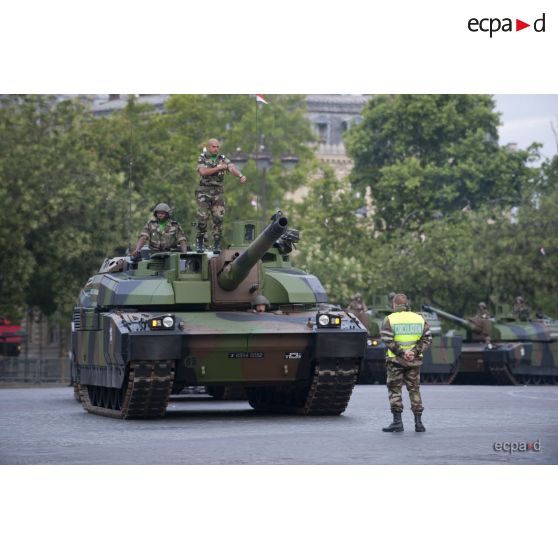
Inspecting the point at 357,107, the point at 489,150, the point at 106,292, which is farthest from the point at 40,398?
the point at 357,107

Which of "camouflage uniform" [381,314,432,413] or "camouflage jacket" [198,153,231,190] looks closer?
"camouflage uniform" [381,314,432,413]

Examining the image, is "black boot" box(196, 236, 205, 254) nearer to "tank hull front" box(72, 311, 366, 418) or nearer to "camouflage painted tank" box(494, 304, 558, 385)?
"tank hull front" box(72, 311, 366, 418)

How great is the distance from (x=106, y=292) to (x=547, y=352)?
66.7ft

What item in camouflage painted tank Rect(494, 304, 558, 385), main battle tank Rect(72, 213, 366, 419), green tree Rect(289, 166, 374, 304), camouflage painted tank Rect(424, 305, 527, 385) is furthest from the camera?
green tree Rect(289, 166, 374, 304)

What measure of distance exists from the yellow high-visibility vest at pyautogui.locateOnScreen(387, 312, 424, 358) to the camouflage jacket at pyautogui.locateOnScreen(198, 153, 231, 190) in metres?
5.63

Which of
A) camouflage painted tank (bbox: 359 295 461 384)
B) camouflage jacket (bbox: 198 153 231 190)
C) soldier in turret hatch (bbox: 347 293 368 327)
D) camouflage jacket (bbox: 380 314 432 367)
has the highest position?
camouflage jacket (bbox: 198 153 231 190)

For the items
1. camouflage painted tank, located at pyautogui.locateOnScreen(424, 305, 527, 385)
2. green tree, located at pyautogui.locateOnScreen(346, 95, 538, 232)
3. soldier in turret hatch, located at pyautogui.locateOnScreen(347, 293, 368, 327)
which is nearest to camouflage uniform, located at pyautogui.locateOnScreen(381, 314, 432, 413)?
soldier in turret hatch, located at pyautogui.locateOnScreen(347, 293, 368, 327)

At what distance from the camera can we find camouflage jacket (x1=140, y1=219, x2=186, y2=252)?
2631 centimetres

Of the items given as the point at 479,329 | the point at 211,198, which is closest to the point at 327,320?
the point at 211,198

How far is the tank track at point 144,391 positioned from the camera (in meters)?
22.9

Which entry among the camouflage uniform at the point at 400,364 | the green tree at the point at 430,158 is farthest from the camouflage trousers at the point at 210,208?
the green tree at the point at 430,158

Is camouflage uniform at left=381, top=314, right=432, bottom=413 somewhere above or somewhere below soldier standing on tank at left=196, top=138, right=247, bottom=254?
below

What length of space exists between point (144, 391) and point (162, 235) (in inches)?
150

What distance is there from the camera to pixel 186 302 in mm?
24453
